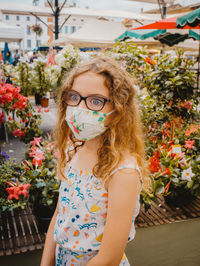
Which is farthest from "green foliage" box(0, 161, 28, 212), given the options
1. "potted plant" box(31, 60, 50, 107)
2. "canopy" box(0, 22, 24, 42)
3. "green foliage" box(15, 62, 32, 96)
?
"green foliage" box(15, 62, 32, 96)

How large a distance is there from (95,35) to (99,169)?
26.9 ft

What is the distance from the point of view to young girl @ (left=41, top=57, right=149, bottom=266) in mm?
965

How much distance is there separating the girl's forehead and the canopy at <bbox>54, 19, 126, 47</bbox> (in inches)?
289

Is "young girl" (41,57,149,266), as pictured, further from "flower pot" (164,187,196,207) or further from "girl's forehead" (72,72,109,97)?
"flower pot" (164,187,196,207)

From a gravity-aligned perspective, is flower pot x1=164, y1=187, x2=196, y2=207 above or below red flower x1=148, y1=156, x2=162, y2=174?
below

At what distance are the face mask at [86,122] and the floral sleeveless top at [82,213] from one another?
166 millimetres

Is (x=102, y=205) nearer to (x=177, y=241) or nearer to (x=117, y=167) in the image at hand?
(x=117, y=167)

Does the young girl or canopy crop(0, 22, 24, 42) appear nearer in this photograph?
the young girl

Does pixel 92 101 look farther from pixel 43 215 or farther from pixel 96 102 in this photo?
pixel 43 215

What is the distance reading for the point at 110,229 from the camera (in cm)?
96

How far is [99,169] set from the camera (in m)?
1.08

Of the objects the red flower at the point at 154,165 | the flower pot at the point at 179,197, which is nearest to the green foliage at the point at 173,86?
the red flower at the point at 154,165

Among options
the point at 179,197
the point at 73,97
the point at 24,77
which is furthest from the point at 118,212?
the point at 24,77

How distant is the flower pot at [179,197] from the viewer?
2.31 m
